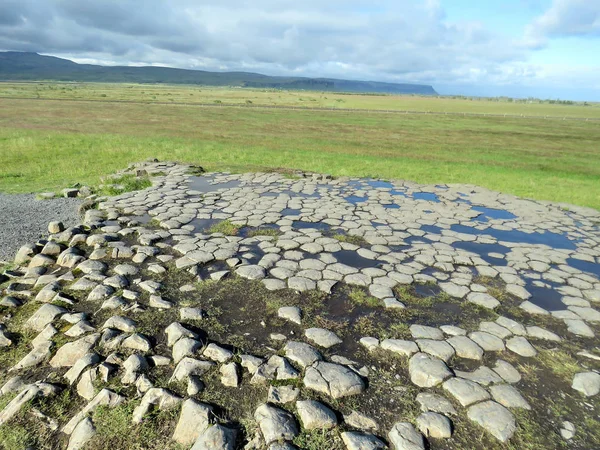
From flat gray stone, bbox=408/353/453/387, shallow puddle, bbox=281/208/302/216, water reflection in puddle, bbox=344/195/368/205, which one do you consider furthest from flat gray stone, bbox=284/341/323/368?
water reflection in puddle, bbox=344/195/368/205

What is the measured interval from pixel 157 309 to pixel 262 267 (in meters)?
1.56

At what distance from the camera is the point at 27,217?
7.75 m

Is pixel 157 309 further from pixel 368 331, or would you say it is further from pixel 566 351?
pixel 566 351

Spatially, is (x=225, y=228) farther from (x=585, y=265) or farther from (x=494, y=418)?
(x=585, y=265)

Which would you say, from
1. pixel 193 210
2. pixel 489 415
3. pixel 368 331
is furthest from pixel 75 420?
pixel 193 210

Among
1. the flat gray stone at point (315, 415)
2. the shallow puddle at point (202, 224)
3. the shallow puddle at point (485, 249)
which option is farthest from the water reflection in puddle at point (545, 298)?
the shallow puddle at point (202, 224)

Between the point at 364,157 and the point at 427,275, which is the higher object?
the point at 427,275

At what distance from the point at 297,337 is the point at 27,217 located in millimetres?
7027

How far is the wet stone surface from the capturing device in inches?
112

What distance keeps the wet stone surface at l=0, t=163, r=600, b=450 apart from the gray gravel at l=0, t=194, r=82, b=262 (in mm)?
627

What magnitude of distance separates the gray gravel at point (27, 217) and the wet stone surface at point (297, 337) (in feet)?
2.06

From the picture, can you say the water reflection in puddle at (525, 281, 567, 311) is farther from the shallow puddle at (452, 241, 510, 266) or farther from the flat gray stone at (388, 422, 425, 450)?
the flat gray stone at (388, 422, 425, 450)

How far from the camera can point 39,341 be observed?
3.68 meters

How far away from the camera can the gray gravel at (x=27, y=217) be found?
21.1ft
